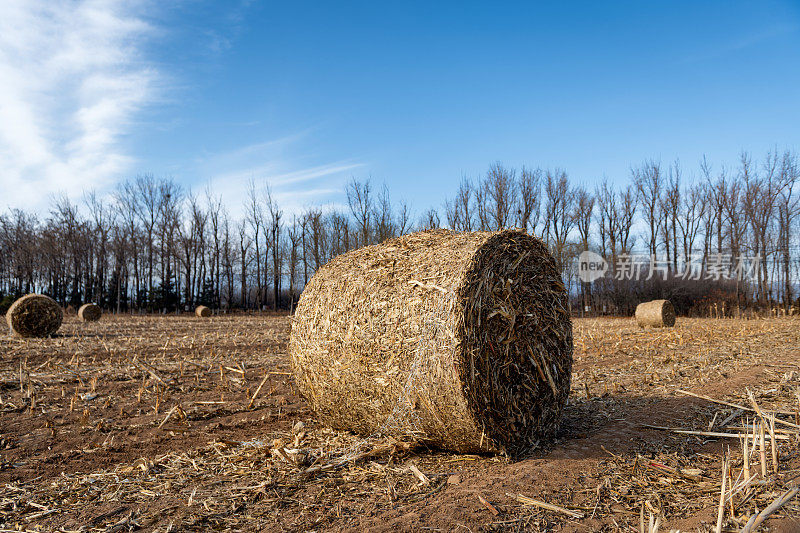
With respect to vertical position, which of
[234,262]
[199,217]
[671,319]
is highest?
[199,217]

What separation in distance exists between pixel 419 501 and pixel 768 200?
40.0 m

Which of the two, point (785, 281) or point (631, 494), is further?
point (785, 281)

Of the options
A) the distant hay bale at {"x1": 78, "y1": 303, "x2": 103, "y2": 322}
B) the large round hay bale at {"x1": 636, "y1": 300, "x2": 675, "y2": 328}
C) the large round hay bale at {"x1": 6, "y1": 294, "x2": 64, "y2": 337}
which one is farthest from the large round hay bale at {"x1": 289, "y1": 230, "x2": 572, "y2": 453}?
the distant hay bale at {"x1": 78, "y1": 303, "x2": 103, "y2": 322}

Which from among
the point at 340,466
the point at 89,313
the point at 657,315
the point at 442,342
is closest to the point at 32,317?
the point at 89,313

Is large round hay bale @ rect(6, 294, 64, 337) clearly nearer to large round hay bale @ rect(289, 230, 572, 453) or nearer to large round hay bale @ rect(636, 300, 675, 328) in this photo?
large round hay bale @ rect(289, 230, 572, 453)

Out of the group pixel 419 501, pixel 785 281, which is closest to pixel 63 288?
pixel 419 501

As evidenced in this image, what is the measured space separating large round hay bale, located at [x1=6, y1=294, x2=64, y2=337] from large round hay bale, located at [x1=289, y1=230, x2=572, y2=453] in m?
14.4

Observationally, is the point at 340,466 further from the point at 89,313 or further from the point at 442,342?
the point at 89,313

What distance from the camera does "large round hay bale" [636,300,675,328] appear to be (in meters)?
20.9

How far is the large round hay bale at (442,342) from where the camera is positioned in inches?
178

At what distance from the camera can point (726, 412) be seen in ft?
20.2

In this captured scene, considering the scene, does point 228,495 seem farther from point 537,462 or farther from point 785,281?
point 785,281

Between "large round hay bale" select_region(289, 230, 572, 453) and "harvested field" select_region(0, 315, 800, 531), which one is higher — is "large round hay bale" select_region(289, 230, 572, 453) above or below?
above

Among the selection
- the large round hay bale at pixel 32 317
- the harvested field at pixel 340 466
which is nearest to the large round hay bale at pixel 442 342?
the harvested field at pixel 340 466
